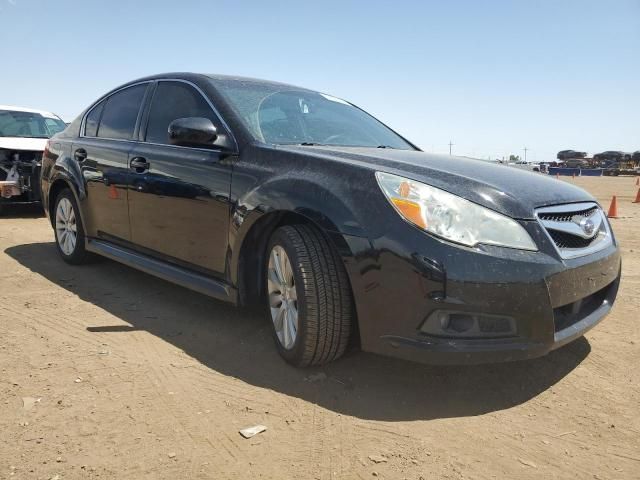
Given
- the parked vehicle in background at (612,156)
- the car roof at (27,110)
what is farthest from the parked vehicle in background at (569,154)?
the car roof at (27,110)

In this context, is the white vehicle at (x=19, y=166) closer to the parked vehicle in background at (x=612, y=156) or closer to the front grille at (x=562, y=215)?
the front grille at (x=562, y=215)

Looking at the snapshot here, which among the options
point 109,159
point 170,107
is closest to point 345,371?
point 170,107

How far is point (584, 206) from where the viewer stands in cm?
285

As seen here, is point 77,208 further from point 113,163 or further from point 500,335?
point 500,335

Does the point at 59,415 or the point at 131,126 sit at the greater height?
the point at 131,126

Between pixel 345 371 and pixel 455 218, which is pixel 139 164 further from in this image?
pixel 455 218

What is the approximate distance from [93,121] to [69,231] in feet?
3.50

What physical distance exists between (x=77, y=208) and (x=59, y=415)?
282 cm

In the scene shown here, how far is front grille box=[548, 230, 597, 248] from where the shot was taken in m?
2.49

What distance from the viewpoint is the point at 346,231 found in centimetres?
244

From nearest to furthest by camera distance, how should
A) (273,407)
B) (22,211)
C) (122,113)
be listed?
(273,407) < (122,113) < (22,211)

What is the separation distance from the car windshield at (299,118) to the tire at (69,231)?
2.15 metres


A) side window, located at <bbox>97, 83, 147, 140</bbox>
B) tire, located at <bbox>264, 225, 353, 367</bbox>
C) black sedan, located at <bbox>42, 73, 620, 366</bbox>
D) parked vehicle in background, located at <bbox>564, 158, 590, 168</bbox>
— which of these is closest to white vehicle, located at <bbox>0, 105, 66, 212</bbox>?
side window, located at <bbox>97, 83, 147, 140</bbox>

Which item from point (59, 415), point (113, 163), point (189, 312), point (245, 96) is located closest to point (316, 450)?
point (59, 415)
